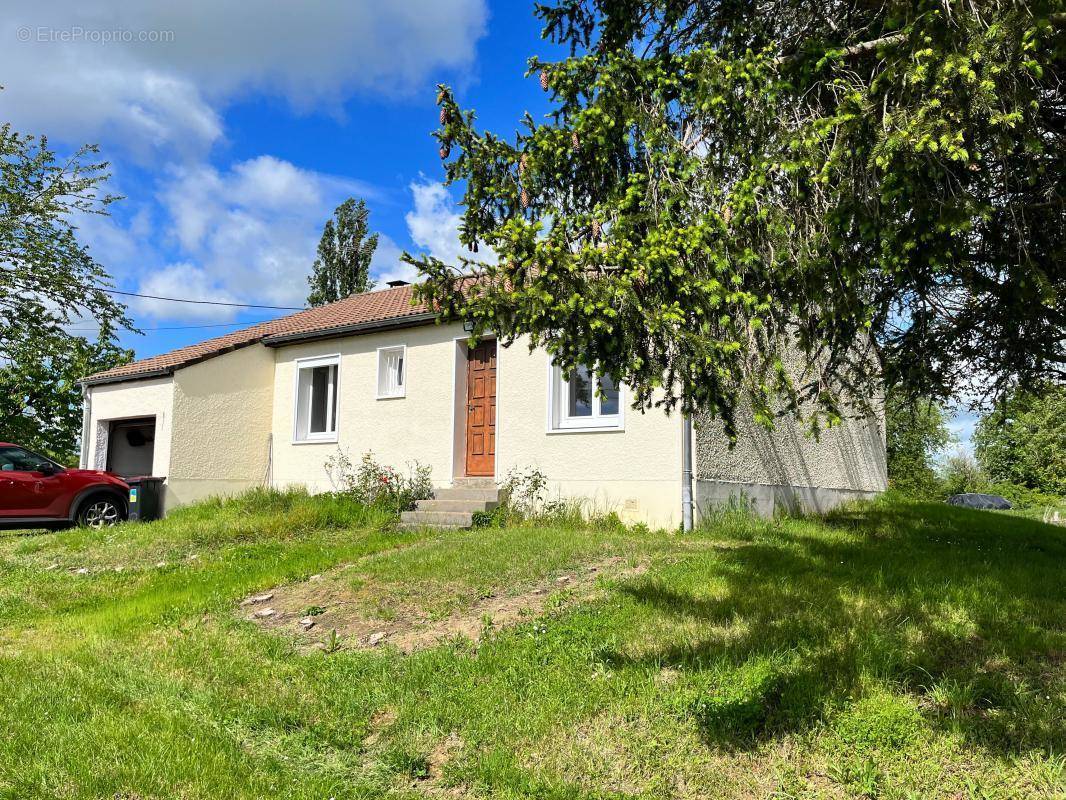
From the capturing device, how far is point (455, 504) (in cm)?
1105

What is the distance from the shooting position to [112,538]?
1115cm

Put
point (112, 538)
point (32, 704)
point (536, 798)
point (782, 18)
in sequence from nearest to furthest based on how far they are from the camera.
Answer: point (536, 798) → point (32, 704) → point (782, 18) → point (112, 538)

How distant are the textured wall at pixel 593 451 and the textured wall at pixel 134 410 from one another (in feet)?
21.6

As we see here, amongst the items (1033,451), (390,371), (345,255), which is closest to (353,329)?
(390,371)

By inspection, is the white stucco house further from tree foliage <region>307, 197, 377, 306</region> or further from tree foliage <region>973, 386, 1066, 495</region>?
tree foliage <region>973, 386, 1066, 495</region>

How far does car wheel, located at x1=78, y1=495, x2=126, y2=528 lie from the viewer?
42.9ft

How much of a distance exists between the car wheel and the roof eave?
13.0 ft

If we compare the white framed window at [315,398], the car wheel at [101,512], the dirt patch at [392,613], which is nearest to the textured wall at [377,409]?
the white framed window at [315,398]

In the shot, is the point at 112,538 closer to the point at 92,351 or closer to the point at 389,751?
the point at 389,751

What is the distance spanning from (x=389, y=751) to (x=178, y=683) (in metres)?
1.73

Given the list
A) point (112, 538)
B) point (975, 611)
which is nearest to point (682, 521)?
point (975, 611)

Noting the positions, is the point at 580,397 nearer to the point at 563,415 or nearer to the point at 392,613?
the point at 563,415

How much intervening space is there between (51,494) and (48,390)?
9846mm

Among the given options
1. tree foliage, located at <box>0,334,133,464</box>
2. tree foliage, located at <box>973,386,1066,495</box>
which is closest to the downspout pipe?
tree foliage, located at <box>0,334,133,464</box>
